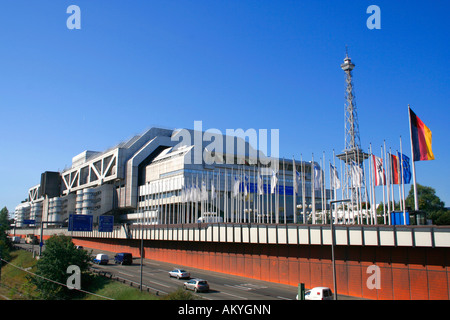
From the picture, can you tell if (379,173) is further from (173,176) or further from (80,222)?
(173,176)

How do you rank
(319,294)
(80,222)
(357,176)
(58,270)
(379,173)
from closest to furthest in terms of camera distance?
(319,294) < (379,173) < (357,176) < (58,270) < (80,222)

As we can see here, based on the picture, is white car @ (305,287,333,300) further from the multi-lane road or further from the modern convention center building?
the modern convention center building

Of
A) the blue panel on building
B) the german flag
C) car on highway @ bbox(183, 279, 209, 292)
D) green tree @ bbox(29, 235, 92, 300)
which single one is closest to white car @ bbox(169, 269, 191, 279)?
car on highway @ bbox(183, 279, 209, 292)

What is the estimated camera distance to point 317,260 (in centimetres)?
3872

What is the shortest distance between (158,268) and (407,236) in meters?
38.4

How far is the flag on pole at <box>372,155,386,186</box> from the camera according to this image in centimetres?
3959

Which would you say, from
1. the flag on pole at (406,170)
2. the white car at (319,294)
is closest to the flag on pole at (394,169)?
the flag on pole at (406,170)

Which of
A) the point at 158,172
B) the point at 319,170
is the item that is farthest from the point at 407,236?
the point at 158,172

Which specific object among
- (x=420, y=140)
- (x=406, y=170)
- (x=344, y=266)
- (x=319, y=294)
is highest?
(x=420, y=140)

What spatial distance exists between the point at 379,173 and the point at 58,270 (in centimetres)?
4121

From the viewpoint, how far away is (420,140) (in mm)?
32688

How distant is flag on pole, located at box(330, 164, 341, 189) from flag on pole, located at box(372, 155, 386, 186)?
427 centimetres

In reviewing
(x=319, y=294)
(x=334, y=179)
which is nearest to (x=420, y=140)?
(x=334, y=179)
